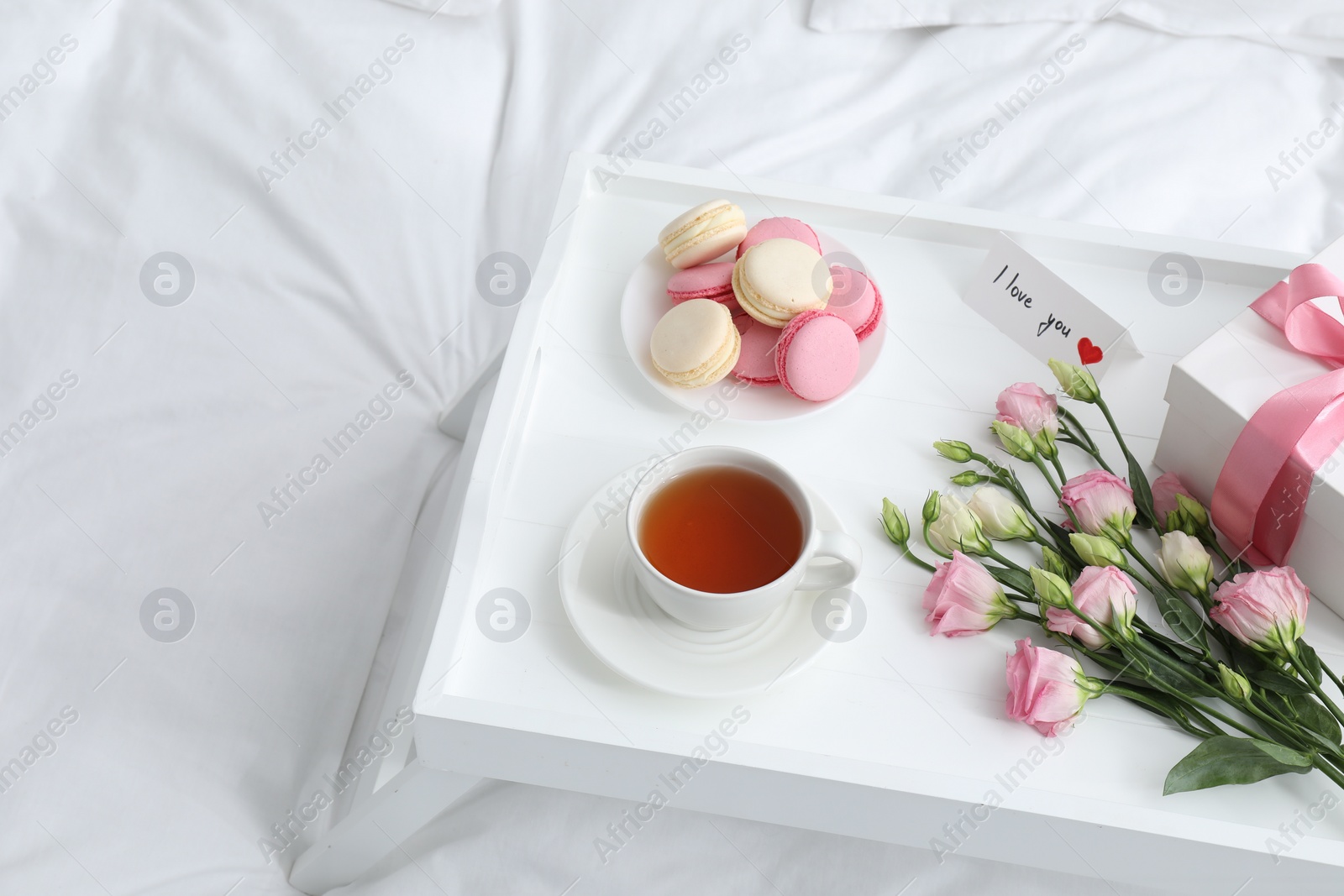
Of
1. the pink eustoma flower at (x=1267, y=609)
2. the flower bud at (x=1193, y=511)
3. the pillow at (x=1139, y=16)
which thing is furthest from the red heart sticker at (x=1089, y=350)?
the pillow at (x=1139, y=16)

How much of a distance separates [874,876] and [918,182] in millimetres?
1018

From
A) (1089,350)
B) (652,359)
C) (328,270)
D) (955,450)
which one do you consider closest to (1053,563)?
(955,450)

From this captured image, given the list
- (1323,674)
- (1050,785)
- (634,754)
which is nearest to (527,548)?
(634,754)

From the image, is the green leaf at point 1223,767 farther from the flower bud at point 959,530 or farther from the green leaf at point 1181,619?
the flower bud at point 959,530

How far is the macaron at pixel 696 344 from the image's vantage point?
2.92 ft

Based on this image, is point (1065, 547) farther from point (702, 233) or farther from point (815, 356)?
point (702, 233)

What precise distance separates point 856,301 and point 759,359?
11cm

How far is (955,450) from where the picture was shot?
0.88m

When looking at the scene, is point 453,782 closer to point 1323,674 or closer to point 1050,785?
point 1050,785

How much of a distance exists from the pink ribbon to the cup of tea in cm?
32

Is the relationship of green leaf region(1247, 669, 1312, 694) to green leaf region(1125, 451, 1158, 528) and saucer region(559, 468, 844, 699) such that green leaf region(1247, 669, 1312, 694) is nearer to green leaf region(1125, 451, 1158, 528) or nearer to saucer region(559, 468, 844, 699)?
green leaf region(1125, 451, 1158, 528)

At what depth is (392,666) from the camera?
4.00ft

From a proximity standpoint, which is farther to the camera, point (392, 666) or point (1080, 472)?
point (392, 666)

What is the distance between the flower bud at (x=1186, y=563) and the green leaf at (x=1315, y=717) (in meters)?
0.10
